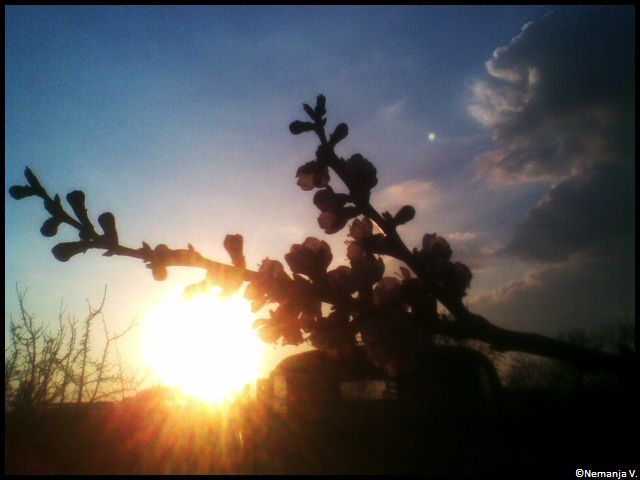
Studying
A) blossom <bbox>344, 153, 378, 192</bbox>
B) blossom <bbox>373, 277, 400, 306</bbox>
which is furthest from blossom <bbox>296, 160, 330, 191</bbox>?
blossom <bbox>373, 277, 400, 306</bbox>

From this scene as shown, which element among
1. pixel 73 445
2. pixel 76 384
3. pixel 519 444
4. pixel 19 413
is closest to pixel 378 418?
pixel 519 444

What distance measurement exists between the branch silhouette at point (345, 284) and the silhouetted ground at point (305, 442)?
11.9ft

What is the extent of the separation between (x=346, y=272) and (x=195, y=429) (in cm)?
557

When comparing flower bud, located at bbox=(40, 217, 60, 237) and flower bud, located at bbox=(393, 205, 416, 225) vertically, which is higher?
flower bud, located at bbox=(40, 217, 60, 237)

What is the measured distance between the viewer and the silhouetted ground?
14.2ft

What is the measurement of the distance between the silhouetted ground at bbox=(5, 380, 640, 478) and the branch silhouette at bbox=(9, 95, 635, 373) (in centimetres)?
361

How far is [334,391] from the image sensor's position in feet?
20.7

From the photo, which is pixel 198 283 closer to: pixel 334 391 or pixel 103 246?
pixel 103 246

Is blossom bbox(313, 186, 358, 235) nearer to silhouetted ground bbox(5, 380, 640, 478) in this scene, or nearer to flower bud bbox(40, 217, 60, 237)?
flower bud bbox(40, 217, 60, 237)

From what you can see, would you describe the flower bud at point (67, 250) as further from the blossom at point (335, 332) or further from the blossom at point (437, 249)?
the blossom at point (437, 249)

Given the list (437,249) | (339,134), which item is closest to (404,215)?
(437,249)

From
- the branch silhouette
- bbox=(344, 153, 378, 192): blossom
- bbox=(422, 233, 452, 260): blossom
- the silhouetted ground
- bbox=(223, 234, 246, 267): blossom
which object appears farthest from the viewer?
the silhouetted ground

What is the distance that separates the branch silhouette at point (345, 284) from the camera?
1.32 meters

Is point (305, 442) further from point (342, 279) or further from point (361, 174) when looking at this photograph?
point (361, 174)
